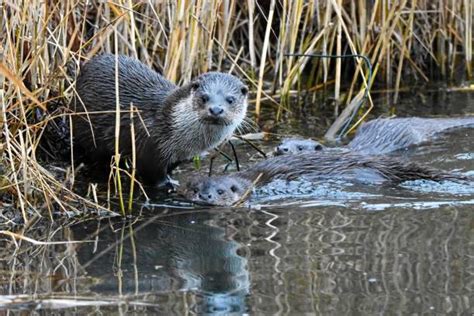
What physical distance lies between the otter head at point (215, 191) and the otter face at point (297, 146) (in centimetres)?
64

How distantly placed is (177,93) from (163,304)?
1.79 meters

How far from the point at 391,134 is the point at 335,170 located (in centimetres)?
75

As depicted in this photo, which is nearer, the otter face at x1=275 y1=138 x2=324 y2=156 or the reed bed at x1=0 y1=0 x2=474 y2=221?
the reed bed at x1=0 y1=0 x2=474 y2=221

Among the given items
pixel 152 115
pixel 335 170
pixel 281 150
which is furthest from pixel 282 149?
pixel 152 115

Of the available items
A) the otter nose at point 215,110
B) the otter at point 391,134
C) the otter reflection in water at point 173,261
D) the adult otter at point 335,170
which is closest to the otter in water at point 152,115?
the otter nose at point 215,110

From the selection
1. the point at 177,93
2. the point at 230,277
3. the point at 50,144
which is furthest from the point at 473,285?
the point at 50,144

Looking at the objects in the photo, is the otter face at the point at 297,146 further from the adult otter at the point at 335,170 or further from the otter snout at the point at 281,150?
the adult otter at the point at 335,170

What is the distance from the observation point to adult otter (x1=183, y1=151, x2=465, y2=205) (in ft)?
15.6

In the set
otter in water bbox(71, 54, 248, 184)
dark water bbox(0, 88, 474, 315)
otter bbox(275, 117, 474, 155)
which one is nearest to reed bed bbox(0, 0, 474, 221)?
otter in water bbox(71, 54, 248, 184)

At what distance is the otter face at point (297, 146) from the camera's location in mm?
5172

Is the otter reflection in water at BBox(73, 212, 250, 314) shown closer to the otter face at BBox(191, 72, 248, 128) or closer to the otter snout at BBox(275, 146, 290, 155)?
the otter face at BBox(191, 72, 248, 128)

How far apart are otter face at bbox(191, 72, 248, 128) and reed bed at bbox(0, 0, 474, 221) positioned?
0.39m

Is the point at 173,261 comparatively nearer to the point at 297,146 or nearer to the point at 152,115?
the point at 152,115

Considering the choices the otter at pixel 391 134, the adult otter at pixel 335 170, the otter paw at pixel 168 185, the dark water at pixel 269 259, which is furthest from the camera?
the otter at pixel 391 134
